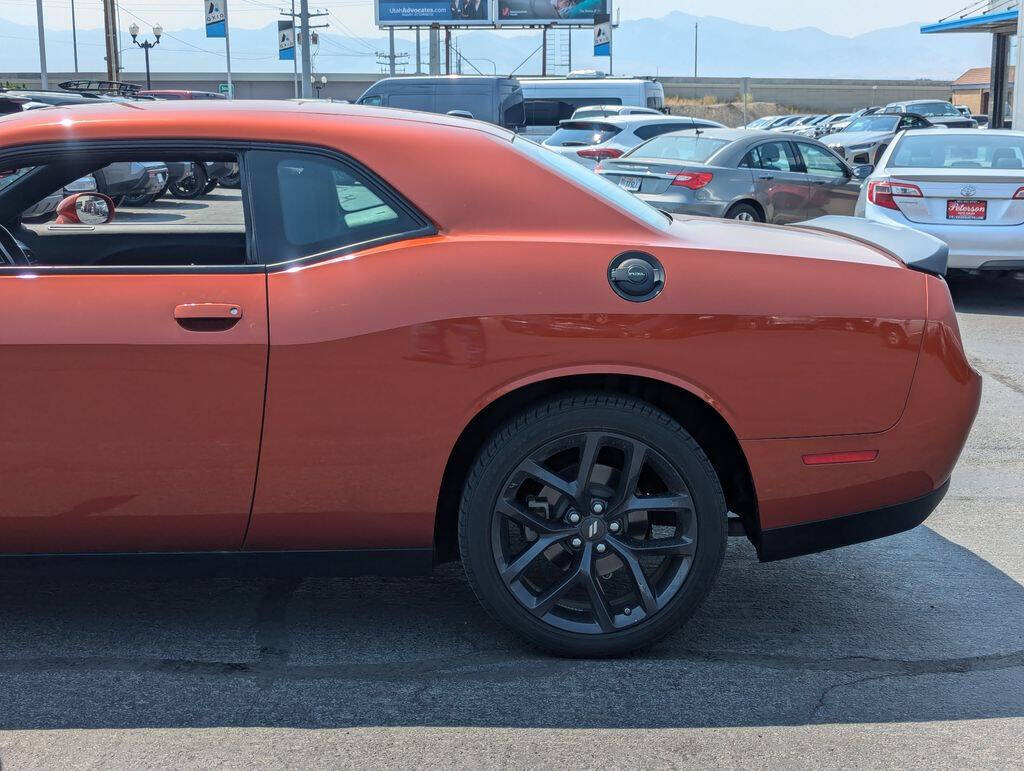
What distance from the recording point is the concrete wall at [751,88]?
84.8 meters

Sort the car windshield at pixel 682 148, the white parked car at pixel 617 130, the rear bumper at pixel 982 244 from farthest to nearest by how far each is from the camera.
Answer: the white parked car at pixel 617 130 < the car windshield at pixel 682 148 < the rear bumper at pixel 982 244

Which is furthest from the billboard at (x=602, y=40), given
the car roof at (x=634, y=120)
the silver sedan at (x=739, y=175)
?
the silver sedan at (x=739, y=175)

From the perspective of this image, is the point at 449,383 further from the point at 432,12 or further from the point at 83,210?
the point at 432,12

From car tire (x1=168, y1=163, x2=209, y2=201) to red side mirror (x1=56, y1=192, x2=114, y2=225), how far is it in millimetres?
274

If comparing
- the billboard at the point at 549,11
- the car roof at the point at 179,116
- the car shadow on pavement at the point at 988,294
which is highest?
the billboard at the point at 549,11

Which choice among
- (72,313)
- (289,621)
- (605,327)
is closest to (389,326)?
(605,327)

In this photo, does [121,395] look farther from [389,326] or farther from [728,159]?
[728,159]

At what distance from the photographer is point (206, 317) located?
3342 millimetres

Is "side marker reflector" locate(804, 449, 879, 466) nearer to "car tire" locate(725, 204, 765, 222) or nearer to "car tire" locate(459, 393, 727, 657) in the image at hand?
"car tire" locate(459, 393, 727, 657)

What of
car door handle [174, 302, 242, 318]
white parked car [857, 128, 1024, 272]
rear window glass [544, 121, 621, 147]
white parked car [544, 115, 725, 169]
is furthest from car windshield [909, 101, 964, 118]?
car door handle [174, 302, 242, 318]

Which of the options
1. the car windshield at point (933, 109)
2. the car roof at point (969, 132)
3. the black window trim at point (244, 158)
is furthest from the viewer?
the car windshield at point (933, 109)

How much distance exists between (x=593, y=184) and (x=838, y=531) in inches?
52.3

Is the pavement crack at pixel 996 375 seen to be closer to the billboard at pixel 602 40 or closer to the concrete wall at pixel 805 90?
the billboard at pixel 602 40

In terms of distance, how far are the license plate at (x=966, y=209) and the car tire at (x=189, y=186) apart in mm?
7813
